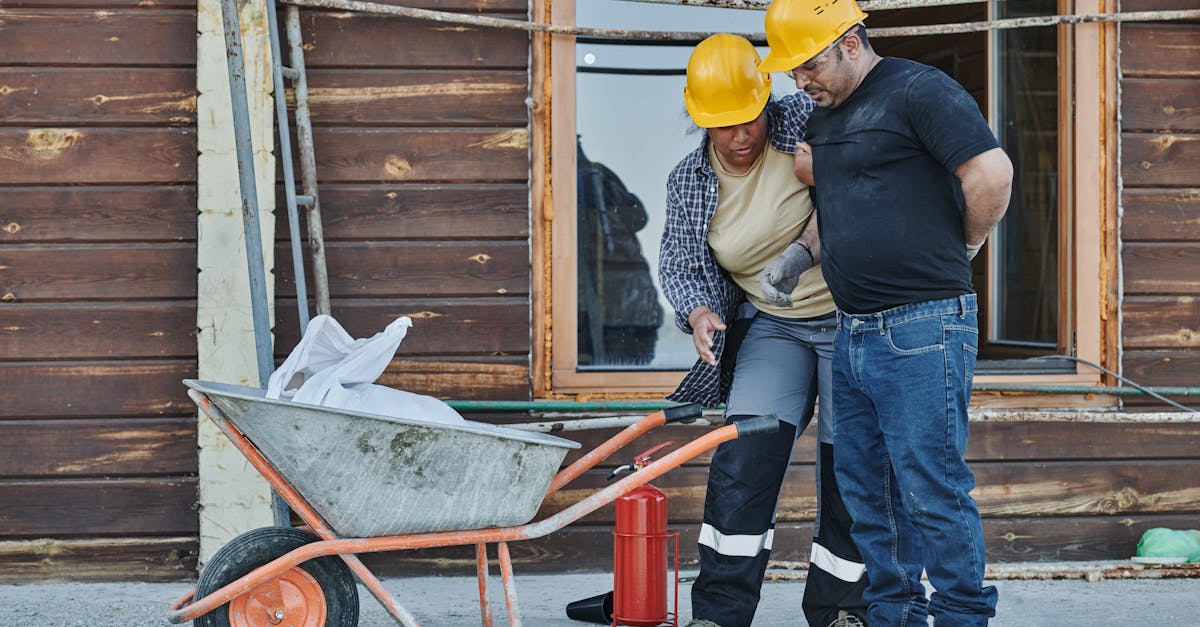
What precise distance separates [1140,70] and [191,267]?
353 centimetres

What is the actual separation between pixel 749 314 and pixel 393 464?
117 cm

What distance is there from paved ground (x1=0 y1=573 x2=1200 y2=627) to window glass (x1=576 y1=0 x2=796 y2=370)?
0.88 m

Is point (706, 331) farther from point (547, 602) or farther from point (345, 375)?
Result: point (547, 602)

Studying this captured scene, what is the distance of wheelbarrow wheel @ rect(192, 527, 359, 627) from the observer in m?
2.70

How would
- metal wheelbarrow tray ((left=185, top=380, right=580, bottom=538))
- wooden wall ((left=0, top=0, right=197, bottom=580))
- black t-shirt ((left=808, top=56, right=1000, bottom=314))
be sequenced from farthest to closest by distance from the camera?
wooden wall ((left=0, top=0, right=197, bottom=580))
black t-shirt ((left=808, top=56, right=1000, bottom=314))
metal wheelbarrow tray ((left=185, top=380, right=580, bottom=538))

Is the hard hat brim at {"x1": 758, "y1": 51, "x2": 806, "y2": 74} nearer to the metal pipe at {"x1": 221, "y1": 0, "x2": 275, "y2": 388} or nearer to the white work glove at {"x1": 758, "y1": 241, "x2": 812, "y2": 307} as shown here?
the white work glove at {"x1": 758, "y1": 241, "x2": 812, "y2": 307}

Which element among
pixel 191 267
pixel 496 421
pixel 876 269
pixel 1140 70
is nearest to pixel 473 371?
pixel 496 421

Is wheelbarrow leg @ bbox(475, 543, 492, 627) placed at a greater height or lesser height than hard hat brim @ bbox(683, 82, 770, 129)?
lesser

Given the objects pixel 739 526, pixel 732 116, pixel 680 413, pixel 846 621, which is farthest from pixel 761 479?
pixel 732 116

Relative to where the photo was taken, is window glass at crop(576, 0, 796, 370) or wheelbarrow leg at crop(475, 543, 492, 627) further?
window glass at crop(576, 0, 796, 370)

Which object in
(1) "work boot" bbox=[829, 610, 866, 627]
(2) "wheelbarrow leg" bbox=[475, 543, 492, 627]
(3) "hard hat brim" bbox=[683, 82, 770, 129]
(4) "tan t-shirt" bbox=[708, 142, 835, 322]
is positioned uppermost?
(3) "hard hat brim" bbox=[683, 82, 770, 129]

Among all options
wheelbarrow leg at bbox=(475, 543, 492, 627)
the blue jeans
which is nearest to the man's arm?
the blue jeans

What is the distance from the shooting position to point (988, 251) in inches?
225

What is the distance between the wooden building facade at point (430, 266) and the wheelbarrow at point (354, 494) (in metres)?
1.28
